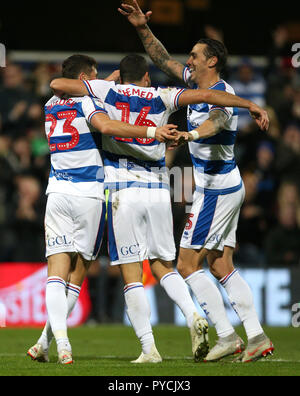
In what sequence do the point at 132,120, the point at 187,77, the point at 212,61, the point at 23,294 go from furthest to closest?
the point at 23,294, the point at 187,77, the point at 212,61, the point at 132,120

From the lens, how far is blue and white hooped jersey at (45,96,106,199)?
6.97 m

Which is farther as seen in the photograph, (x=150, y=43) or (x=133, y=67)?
(x=150, y=43)

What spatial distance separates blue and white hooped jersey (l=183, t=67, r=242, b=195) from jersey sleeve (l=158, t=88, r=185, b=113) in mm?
449

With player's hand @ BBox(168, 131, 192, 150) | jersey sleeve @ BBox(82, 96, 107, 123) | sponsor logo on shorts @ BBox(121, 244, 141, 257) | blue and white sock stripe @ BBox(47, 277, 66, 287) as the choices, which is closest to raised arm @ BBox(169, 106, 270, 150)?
player's hand @ BBox(168, 131, 192, 150)

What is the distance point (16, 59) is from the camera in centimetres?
1641

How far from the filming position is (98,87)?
22.7ft

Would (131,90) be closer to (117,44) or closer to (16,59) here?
(16,59)

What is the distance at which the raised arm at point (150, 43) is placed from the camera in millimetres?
7902

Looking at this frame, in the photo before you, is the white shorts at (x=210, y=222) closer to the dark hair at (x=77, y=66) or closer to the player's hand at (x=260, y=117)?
the player's hand at (x=260, y=117)

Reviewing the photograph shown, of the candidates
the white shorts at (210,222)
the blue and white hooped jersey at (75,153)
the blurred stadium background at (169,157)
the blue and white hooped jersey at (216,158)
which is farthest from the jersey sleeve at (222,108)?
the blurred stadium background at (169,157)

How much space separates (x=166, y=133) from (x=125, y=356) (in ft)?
8.04

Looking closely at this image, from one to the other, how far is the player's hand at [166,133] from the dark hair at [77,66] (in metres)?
1.11

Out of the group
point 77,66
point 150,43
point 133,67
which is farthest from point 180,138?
point 150,43

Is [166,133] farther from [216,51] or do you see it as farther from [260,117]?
[216,51]
